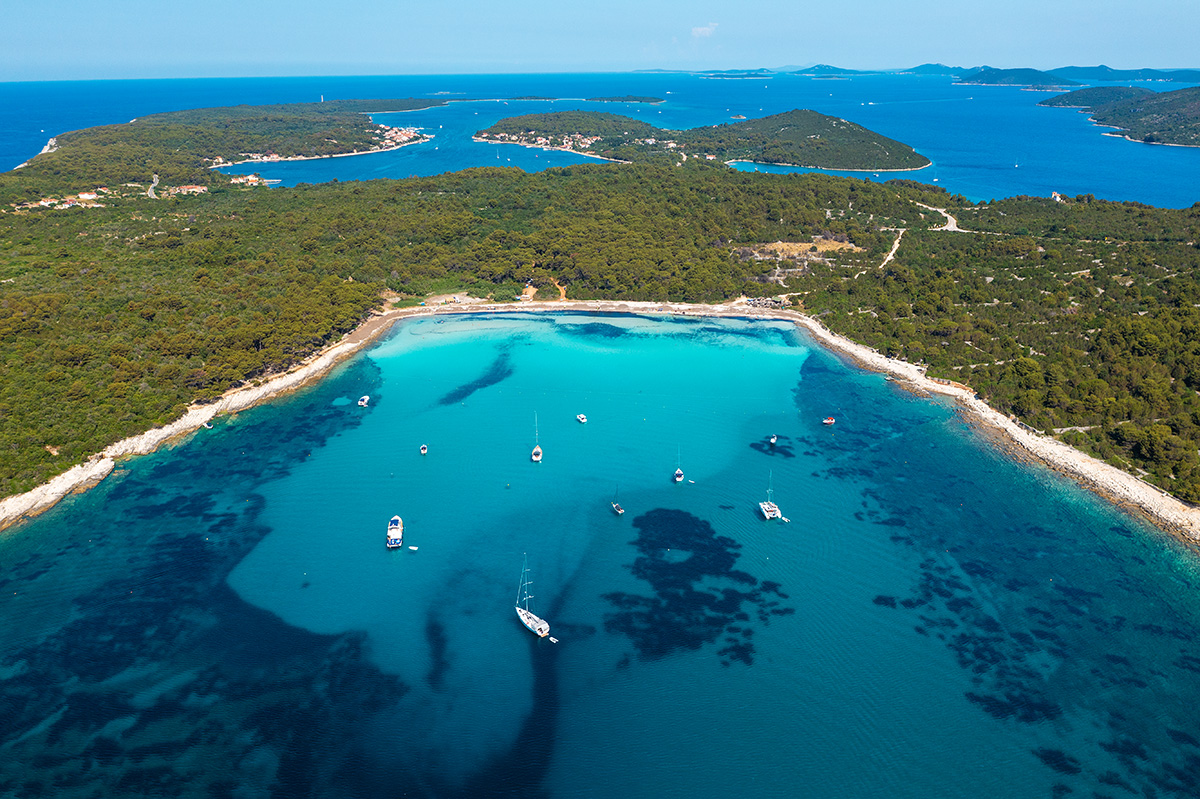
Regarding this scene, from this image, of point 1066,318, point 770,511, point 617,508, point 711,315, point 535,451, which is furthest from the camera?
point 711,315

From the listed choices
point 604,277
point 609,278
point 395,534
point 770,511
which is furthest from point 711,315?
point 395,534

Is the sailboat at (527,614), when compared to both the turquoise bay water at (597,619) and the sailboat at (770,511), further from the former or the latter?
the sailboat at (770,511)

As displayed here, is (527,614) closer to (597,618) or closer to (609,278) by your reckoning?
(597,618)

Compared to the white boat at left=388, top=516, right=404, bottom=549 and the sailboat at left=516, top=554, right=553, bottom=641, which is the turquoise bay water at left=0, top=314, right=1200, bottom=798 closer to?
the sailboat at left=516, top=554, right=553, bottom=641

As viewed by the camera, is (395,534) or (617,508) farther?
(617,508)

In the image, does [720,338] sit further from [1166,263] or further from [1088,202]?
[1088,202]

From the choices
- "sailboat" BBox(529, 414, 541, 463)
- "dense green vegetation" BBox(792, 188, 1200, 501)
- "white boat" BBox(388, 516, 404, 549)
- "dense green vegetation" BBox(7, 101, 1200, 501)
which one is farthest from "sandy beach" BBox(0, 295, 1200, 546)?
"sailboat" BBox(529, 414, 541, 463)

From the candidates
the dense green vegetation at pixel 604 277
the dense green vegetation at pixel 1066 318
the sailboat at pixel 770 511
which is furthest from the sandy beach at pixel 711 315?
the sailboat at pixel 770 511
